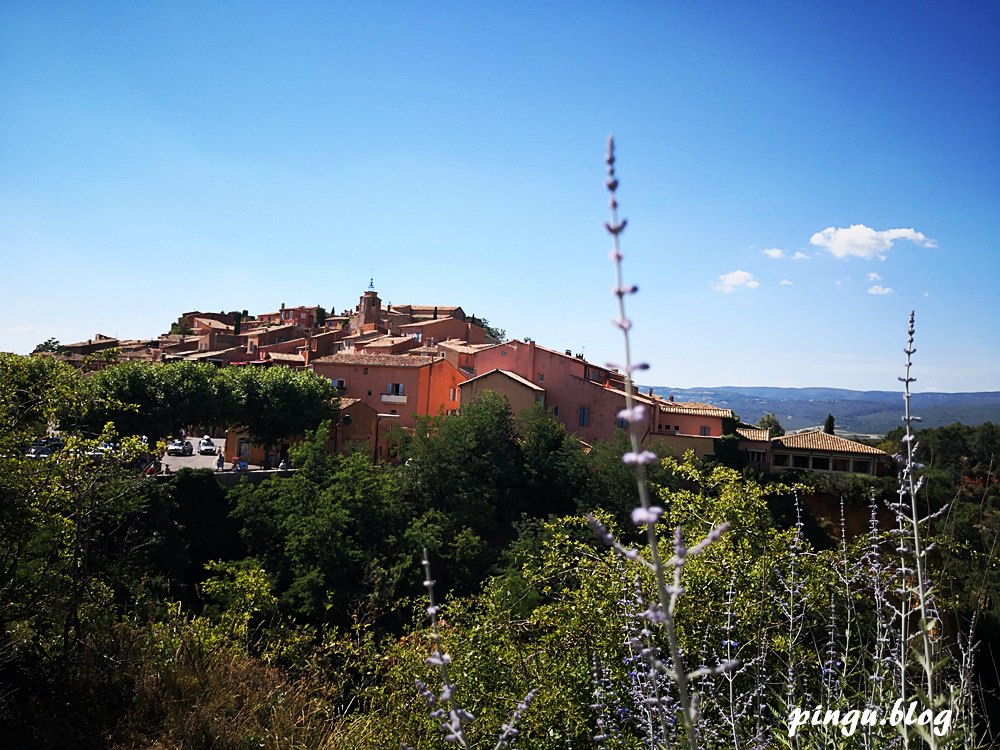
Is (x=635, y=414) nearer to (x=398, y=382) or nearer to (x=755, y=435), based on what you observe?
(x=398, y=382)

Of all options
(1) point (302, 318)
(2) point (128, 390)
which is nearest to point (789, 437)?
(2) point (128, 390)

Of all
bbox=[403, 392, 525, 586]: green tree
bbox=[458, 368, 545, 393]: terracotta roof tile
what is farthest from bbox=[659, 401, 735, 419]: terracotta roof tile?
bbox=[403, 392, 525, 586]: green tree

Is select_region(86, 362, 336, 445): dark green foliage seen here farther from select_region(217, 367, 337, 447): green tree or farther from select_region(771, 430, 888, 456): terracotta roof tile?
select_region(771, 430, 888, 456): terracotta roof tile

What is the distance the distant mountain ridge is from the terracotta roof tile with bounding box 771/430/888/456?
8.64 ft

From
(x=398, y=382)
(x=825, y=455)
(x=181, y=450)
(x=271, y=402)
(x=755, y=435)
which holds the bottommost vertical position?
(x=825, y=455)

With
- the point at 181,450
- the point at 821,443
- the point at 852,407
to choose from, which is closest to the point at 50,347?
the point at 181,450

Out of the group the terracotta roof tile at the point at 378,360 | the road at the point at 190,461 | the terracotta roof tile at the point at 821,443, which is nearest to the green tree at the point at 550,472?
the terracotta roof tile at the point at 378,360

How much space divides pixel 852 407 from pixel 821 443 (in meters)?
92.2

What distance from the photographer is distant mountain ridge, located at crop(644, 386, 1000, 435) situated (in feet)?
179

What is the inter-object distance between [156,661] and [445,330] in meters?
45.3

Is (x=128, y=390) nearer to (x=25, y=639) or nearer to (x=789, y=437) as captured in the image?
(x=25, y=639)

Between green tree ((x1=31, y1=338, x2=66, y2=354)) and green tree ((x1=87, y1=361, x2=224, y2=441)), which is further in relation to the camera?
green tree ((x1=31, y1=338, x2=66, y2=354))

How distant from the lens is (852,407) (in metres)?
114

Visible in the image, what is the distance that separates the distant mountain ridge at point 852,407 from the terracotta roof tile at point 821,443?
8.64 feet
